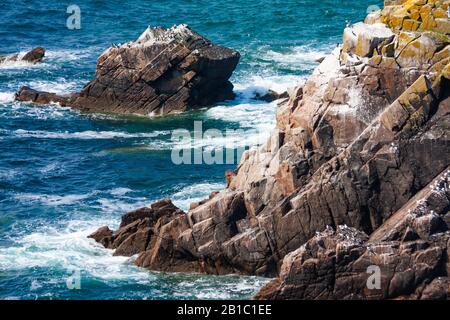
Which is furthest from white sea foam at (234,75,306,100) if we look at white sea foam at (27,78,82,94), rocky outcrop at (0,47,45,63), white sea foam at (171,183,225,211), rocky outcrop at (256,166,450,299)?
rocky outcrop at (256,166,450,299)

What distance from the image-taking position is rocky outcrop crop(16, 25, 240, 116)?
4200 inches

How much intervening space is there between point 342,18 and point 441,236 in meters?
75.4

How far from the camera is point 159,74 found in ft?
349

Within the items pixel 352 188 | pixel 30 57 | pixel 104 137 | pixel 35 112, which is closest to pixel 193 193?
pixel 104 137

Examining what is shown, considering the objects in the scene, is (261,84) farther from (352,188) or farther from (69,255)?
(352,188)

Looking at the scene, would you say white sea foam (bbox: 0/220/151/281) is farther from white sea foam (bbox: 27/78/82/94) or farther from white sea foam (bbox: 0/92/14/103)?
white sea foam (bbox: 27/78/82/94)

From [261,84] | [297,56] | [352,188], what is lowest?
[297,56]

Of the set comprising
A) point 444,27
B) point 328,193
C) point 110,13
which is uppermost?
point 444,27

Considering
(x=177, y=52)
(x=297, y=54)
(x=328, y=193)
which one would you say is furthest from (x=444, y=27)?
(x=297, y=54)

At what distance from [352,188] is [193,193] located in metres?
20.4

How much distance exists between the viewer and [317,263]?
64500 mm

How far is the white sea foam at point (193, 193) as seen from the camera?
3314 inches

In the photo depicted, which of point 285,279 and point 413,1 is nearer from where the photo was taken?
point 285,279
